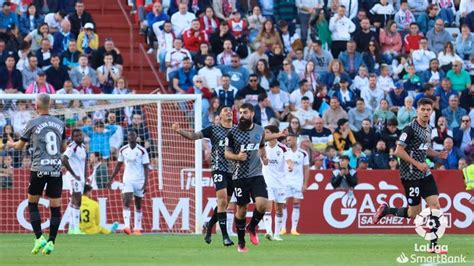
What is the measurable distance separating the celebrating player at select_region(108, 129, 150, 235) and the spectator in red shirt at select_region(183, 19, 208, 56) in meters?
5.71

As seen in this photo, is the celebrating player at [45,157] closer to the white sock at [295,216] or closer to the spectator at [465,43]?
the white sock at [295,216]

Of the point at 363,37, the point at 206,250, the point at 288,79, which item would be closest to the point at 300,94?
the point at 288,79

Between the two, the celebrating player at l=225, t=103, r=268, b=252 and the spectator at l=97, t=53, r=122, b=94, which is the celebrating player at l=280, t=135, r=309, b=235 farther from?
the celebrating player at l=225, t=103, r=268, b=252

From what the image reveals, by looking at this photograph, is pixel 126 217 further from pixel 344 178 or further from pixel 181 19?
pixel 181 19

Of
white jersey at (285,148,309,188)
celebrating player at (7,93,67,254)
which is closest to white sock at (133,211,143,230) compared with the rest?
white jersey at (285,148,309,188)

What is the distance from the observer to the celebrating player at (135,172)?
92.5 ft

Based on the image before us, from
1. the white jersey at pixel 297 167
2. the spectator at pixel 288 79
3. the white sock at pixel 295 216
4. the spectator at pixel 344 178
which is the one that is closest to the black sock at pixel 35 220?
the white jersey at pixel 297 167

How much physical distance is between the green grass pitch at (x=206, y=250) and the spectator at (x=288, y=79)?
6997 mm

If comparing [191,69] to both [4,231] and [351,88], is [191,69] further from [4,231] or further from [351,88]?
[4,231]

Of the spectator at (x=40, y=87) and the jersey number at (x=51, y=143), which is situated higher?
the spectator at (x=40, y=87)

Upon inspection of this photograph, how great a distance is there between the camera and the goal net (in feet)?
93.4

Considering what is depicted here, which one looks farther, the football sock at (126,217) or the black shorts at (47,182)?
the football sock at (126,217)

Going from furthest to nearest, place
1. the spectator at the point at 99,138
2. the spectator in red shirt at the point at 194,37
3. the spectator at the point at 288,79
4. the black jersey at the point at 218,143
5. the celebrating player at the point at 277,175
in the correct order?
the spectator in red shirt at the point at 194,37
the spectator at the point at 288,79
the spectator at the point at 99,138
the celebrating player at the point at 277,175
the black jersey at the point at 218,143

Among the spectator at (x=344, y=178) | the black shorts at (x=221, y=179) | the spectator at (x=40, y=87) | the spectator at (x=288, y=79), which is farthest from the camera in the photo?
the spectator at (x=288, y=79)
